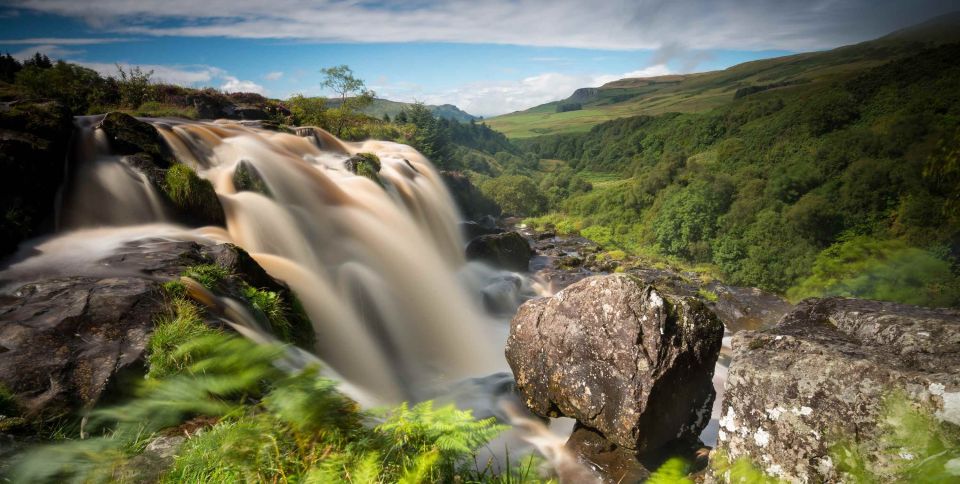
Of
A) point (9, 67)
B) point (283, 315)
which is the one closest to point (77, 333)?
point (283, 315)

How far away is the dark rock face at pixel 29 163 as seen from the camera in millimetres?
7852

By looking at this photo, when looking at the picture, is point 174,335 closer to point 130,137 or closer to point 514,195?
point 130,137

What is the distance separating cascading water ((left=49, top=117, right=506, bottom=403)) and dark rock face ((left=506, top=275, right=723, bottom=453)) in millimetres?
3974

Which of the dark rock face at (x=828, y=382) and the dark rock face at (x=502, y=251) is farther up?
the dark rock face at (x=828, y=382)

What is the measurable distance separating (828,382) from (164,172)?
1474cm

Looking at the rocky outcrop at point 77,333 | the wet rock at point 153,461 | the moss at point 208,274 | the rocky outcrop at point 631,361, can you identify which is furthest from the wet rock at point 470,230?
the wet rock at point 153,461

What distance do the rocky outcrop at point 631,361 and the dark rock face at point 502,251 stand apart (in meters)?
14.6

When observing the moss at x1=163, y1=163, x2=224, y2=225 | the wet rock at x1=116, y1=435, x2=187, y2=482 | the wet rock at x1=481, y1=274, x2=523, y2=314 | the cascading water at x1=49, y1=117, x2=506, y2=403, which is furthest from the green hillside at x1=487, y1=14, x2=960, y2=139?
the moss at x1=163, y1=163, x2=224, y2=225

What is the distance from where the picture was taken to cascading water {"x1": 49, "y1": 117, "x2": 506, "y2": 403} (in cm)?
921

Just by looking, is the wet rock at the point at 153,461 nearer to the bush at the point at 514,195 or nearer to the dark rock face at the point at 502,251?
the dark rock face at the point at 502,251

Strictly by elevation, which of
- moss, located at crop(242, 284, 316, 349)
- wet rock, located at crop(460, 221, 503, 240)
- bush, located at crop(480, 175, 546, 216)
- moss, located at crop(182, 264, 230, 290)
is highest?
moss, located at crop(182, 264, 230, 290)

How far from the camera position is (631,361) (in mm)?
7133

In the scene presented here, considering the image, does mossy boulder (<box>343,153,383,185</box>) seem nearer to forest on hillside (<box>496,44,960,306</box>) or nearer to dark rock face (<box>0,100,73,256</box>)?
dark rock face (<box>0,100,73,256</box>)

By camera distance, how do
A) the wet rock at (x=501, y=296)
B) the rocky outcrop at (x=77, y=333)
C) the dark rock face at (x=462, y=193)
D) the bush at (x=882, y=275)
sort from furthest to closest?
the dark rock face at (x=462, y=193), the bush at (x=882, y=275), the wet rock at (x=501, y=296), the rocky outcrop at (x=77, y=333)
